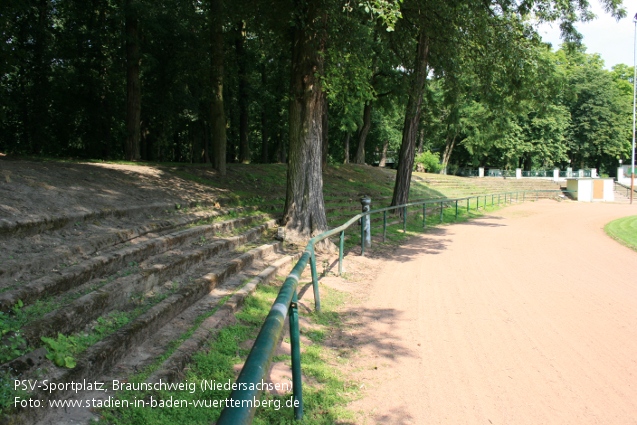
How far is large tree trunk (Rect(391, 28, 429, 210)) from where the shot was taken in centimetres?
1680

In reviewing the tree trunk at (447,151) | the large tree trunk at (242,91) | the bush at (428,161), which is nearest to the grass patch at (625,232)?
the large tree trunk at (242,91)

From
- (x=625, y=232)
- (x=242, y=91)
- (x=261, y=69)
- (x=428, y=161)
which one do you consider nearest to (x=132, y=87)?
(x=242, y=91)

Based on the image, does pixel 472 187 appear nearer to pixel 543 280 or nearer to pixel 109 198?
pixel 543 280

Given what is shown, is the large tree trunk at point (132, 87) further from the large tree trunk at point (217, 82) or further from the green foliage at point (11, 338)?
the green foliage at point (11, 338)

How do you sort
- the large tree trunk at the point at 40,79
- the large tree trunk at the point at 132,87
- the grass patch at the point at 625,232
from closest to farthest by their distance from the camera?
1. the grass patch at the point at 625,232
2. the large tree trunk at the point at 132,87
3. the large tree trunk at the point at 40,79

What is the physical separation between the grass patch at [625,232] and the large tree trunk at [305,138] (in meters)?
8.71

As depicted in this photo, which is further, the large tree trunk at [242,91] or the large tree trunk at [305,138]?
the large tree trunk at [242,91]

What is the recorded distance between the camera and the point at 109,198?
851 centimetres

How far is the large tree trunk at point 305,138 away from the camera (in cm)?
1004

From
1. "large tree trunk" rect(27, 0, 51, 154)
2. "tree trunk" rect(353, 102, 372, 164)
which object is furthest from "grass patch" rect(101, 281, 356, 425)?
"tree trunk" rect(353, 102, 372, 164)

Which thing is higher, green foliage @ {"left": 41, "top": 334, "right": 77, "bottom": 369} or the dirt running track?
green foliage @ {"left": 41, "top": 334, "right": 77, "bottom": 369}

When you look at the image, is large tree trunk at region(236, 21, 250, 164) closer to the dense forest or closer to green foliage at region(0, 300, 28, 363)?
the dense forest

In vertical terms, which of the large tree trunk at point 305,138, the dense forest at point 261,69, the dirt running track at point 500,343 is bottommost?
the dirt running track at point 500,343

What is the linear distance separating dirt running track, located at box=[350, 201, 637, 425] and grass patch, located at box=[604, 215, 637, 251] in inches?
147
